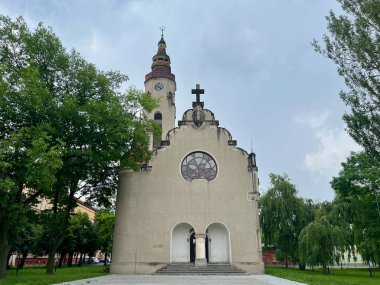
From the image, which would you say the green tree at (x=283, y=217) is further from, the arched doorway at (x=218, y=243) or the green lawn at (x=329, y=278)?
the arched doorway at (x=218, y=243)

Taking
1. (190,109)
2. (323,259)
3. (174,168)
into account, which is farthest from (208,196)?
(323,259)

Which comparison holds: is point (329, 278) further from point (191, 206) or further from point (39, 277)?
point (39, 277)

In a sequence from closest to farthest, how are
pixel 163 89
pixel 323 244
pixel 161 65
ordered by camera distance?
1. pixel 323 244
2. pixel 163 89
3. pixel 161 65

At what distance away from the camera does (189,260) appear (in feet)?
77.2

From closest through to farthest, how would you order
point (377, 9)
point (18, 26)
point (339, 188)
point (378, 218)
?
1. point (377, 9)
2. point (18, 26)
3. point (378, 218)
4. point (339, 188)

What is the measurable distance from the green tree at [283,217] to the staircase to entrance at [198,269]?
9.27m

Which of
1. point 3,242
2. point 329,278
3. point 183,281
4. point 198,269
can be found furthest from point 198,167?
point 3,242

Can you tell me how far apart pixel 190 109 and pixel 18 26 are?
1305 cm

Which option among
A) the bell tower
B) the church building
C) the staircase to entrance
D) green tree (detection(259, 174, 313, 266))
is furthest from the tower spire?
the staircase to entrance

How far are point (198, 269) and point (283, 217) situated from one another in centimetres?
1145

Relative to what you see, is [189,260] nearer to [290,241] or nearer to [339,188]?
[290,241]

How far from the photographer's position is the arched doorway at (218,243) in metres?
23.5

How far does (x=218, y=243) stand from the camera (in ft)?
78.1

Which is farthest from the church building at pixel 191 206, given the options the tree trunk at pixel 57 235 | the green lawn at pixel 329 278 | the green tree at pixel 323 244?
the green tree at pixel 323 244
